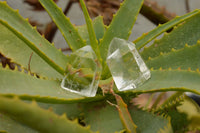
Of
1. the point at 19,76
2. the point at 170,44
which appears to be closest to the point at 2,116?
the point at 19,76

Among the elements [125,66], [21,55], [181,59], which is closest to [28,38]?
[21,55]

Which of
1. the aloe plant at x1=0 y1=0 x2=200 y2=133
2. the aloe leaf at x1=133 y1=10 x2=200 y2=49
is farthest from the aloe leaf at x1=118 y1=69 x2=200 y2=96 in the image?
the aloe leaf at x1=133 y1=10 x2=200 y2=49

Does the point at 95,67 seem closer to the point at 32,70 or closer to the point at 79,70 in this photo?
the point at 79,70

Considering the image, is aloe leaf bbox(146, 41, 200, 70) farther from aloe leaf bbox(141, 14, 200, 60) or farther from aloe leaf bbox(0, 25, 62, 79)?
aloe leaf bbox(0, 25, 62, 79)

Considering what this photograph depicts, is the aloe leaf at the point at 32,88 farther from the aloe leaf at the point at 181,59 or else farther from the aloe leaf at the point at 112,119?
the aloe leaf at the point at 181,59

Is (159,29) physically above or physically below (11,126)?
above

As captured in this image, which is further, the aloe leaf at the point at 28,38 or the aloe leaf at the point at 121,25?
the aloe leaf at the point at 121,25

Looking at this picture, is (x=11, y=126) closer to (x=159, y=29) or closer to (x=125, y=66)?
(x=125, y=66)

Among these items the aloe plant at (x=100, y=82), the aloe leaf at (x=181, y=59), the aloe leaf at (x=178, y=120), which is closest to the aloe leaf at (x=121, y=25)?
the aloe plant at (x=100, y=82)
